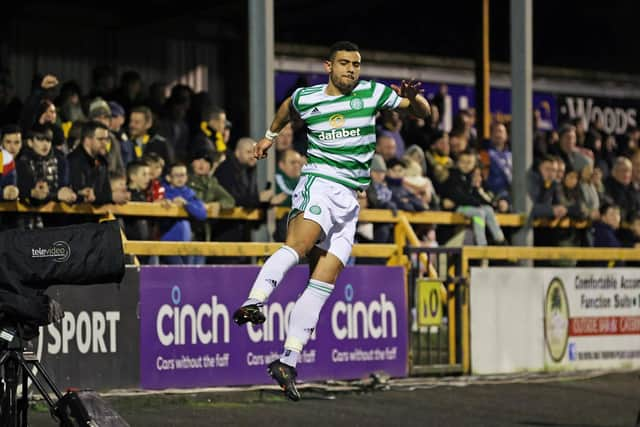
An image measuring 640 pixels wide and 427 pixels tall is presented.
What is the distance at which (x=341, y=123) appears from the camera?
30.2 ft

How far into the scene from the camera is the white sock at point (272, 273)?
8719 mm

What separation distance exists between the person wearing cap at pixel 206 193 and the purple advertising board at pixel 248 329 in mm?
816

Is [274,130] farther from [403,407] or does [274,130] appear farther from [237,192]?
[237,192]

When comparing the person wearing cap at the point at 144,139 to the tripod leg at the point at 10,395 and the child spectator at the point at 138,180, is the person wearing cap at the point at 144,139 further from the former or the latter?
the tripod leg at the point at 10,395

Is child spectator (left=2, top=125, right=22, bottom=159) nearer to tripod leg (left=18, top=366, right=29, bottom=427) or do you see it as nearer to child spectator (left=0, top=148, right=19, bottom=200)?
child spectator (left=0, top=148, right=19, bottom=200)

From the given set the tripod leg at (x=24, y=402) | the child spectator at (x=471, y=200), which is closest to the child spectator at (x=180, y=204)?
the child spectator at (x=471, y=200)

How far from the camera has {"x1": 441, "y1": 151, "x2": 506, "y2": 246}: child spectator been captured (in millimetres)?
15375

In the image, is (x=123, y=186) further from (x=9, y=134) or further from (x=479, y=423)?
(x=479, y=423)

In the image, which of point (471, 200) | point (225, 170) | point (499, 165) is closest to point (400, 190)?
point (471, 200)

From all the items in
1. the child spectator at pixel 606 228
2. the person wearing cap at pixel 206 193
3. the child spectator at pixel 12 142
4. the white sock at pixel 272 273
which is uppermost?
the child spectator at pixel 12 142

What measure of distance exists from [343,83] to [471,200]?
6.53m

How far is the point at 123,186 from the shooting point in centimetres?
1239

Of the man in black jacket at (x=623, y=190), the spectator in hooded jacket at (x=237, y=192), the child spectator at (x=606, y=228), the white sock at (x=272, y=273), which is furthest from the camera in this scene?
the man in black jacket at (x=623, y=190)

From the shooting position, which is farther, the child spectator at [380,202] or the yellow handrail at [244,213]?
the child spectator at [380,202]
